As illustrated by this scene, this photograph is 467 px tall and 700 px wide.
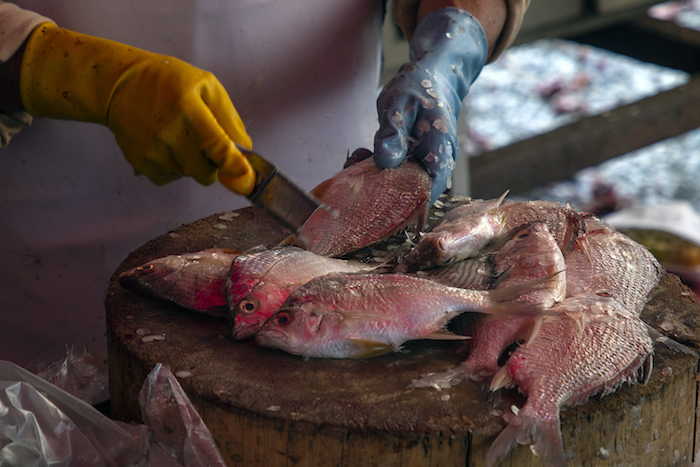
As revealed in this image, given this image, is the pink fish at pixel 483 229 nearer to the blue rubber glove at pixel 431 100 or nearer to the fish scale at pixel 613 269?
the fish scale at pixel 613 269

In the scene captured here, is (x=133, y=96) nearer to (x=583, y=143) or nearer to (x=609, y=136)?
(x=583, y=143)

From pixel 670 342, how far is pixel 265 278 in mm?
794

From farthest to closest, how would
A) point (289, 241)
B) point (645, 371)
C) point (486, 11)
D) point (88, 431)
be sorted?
point (486, 11)
point (289, 241)
point (88, 431)
point (645, 371)

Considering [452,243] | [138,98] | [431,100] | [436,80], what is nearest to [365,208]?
[452,243]

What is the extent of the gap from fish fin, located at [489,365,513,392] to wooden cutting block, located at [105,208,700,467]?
16mm

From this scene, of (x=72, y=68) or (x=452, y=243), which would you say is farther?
(x=72, y=68)

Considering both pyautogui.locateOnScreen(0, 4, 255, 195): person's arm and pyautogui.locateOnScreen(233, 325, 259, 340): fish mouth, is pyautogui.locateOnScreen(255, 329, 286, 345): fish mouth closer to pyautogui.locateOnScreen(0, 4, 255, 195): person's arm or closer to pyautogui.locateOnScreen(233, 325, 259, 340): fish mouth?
pyautogui.locateOnScreen(233, 325, 259, 340): fish mouth

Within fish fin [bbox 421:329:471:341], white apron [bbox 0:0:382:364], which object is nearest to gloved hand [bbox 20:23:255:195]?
white apron [bbox 0:0:382:364]

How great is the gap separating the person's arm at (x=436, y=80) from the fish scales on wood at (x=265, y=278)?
0.41 metres

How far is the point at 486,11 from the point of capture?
7.02 ft

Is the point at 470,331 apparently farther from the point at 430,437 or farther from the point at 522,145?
the point at 522,145

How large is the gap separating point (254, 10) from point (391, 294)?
50.1 inches

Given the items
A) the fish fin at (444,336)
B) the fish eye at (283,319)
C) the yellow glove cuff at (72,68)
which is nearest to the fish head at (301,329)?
the fish eye at (283,319)

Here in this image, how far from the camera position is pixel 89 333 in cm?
216
